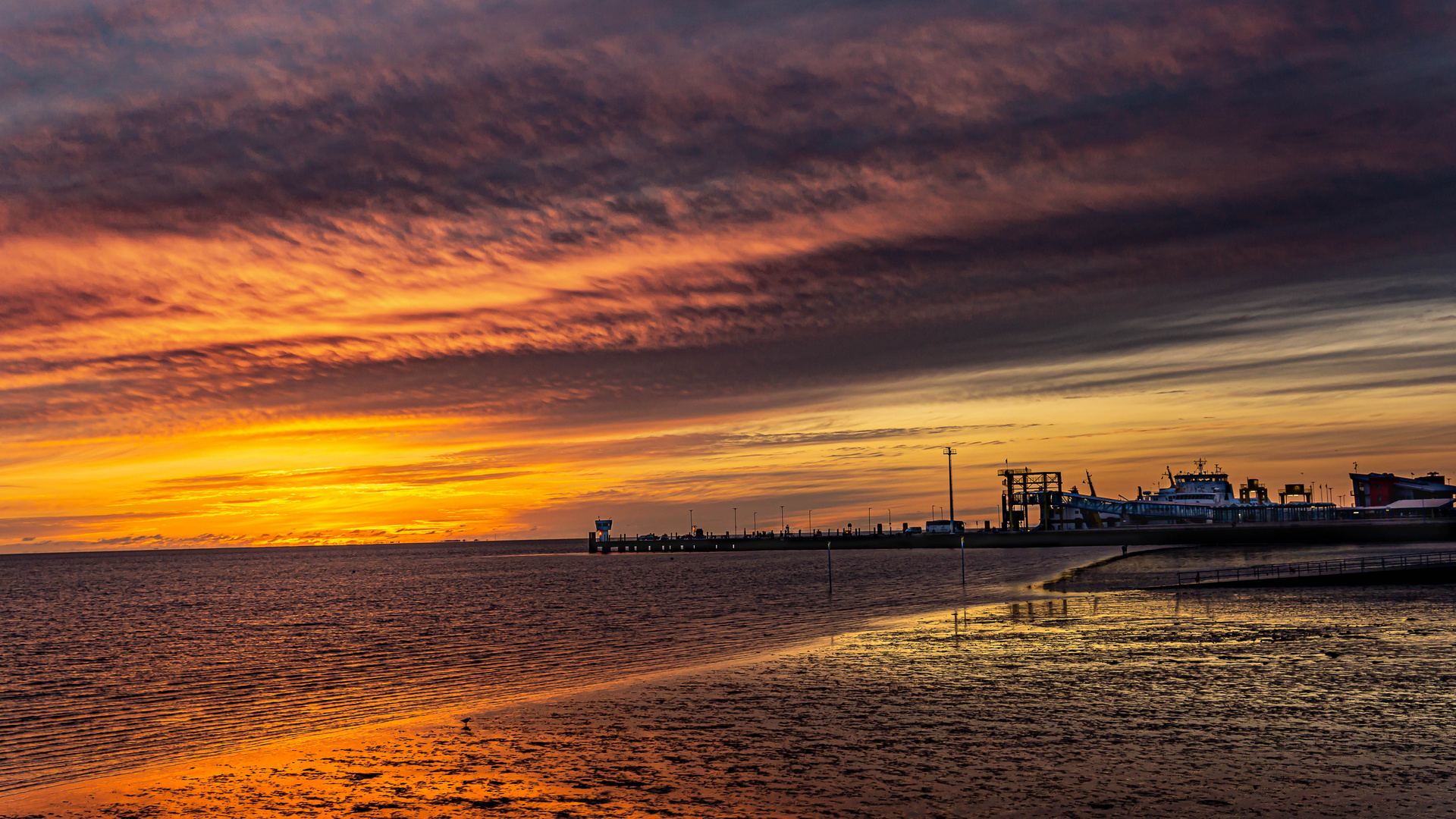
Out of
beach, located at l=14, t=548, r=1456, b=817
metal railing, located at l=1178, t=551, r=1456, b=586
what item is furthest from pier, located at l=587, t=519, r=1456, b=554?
beach, located at l=14, t=548, r=1456, b=817

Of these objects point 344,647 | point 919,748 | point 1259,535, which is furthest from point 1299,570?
point 1259,535

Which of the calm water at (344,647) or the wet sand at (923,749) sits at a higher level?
the wet sand at (923,749)

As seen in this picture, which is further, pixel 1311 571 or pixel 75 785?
pixel 1311 571

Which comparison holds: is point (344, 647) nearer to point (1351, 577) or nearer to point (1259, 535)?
point (1351, 577)

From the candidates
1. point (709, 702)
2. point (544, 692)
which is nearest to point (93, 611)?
point (544, 692)

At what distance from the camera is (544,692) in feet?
107

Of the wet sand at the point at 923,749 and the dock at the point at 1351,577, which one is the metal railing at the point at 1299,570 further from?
the wet sand at the point at 923,749

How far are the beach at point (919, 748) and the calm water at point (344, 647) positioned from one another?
5459mm

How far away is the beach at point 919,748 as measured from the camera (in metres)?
17.0

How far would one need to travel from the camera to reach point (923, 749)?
20.7m

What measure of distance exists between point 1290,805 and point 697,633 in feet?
128

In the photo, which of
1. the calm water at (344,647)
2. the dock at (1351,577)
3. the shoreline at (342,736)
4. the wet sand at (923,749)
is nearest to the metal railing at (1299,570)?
the dock at (1351,577)

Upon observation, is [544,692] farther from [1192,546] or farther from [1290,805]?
[1192,546]

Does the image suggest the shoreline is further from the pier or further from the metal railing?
the pier
